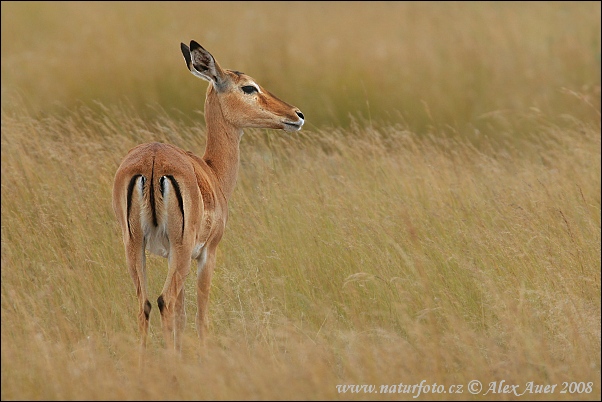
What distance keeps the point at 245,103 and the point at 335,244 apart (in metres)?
1.11

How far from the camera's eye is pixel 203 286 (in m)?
5.53

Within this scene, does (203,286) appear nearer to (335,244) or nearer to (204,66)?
(335,244)

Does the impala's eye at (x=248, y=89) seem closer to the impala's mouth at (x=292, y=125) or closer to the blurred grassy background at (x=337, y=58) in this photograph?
the impala's mouth at (x=292, y=125)

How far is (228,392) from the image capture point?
4.31 metres

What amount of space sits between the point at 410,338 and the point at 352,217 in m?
1.92

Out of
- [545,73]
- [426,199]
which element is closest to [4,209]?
[426,199]

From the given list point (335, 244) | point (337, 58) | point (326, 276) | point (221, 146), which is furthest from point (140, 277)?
point (337, 58)

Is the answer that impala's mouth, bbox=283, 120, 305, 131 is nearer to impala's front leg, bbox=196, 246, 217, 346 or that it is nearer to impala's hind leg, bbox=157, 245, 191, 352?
impala's front leg, bbox=196, 246, 217, 346

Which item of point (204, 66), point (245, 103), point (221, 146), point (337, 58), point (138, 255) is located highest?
point (204, 66)

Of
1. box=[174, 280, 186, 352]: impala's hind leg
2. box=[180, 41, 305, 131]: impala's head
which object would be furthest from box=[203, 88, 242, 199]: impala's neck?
box=[174, 280, 186, 352]: impala's hind leg

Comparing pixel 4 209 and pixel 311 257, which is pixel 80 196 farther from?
pixel 311 257

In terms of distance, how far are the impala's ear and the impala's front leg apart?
3.94ft

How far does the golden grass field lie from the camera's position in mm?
4637

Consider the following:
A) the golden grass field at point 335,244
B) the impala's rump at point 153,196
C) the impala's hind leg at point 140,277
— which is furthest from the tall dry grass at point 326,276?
the impala's rump at point 153,196
